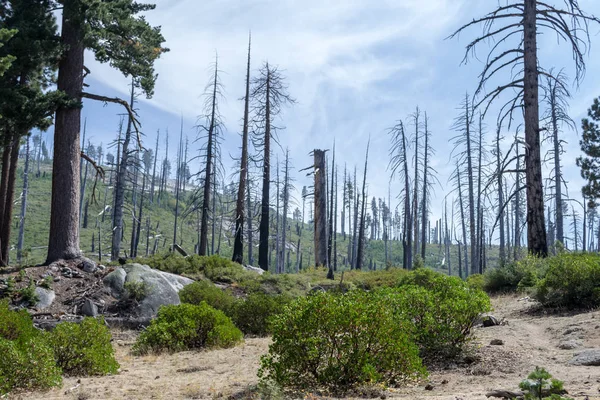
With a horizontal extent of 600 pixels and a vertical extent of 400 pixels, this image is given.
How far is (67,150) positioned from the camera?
506 inches

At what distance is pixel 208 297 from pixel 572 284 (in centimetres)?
758

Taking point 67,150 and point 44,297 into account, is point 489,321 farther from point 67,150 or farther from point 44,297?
point 67,150

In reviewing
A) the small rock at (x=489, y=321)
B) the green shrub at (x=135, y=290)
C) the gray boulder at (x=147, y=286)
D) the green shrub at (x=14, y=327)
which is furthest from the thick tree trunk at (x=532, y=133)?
the green shrub at (x=14, y=327)

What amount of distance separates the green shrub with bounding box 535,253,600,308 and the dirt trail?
0.61 m

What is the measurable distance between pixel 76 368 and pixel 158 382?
1.50 metres

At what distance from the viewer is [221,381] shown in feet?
17.7

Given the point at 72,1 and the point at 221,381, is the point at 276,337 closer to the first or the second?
→ the point at 221,381

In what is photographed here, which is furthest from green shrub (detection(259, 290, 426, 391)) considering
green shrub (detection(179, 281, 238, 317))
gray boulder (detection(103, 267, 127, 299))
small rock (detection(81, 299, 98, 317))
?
gray boulder (detection(103, 267, 127, 299))

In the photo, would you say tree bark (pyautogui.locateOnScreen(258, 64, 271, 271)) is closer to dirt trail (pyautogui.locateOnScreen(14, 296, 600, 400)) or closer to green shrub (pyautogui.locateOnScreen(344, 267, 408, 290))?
green shrub (pyautogui.locateOnScreen(344, 267, 408, 290))

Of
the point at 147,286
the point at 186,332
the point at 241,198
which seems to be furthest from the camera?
the point at 241,198

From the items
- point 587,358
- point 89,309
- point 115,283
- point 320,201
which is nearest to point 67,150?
point 115,283

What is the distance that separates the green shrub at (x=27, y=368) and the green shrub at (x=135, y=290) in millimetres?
5948

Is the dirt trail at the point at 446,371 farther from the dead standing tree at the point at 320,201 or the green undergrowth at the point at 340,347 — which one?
the dead standing tree at the point at 320,201

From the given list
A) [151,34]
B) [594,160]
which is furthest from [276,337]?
[594,160]
